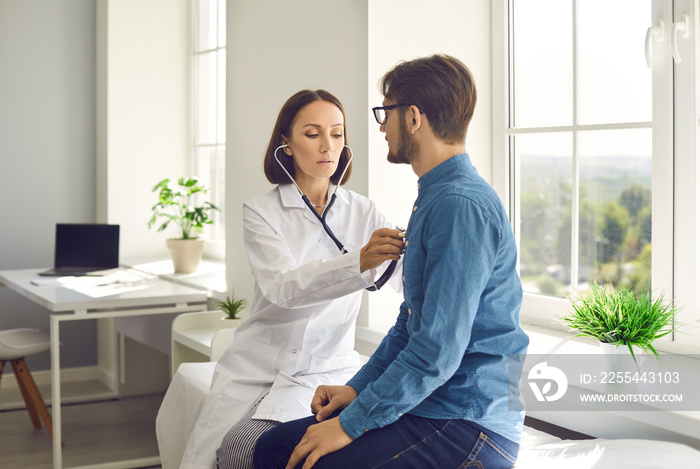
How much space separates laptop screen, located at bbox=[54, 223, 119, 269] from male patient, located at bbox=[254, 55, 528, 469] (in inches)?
107

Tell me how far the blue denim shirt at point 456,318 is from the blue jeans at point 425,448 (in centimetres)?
2

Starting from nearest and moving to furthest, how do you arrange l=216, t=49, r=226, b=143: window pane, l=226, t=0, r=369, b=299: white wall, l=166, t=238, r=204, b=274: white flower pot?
l=226, t=0, r=369, b=299: white wall < l=166, t=238, r=204, b=274: white flower pot < l=216, t=49, r=226, b=143: window pane

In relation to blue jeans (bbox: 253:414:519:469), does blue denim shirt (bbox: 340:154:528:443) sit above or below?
above

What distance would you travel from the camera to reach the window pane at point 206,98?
4.30 meters

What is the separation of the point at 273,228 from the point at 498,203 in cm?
75

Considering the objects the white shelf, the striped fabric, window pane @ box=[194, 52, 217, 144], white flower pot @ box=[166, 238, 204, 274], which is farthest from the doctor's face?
window pane @ box=[194, 52, 217, 144]

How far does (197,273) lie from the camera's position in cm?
379

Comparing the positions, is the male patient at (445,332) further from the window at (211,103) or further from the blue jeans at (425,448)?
the window at (211,103)

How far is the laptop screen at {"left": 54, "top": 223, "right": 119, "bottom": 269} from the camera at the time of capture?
382 cm

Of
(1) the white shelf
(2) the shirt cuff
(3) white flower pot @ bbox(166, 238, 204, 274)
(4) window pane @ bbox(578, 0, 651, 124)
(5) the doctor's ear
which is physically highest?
(4) window pane @ bbox(578, 0, 651, 124)

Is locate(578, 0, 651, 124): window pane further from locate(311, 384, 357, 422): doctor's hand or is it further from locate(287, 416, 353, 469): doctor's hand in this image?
locate(287, 416, 353, 469): doctor's hand

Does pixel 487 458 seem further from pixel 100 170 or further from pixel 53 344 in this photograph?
pixel 100 170

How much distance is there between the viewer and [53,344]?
9.54ft

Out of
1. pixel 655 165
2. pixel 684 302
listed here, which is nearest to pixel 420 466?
pixel 684 302
